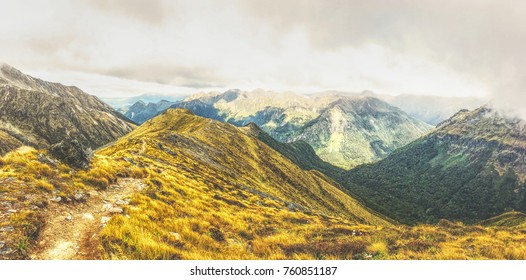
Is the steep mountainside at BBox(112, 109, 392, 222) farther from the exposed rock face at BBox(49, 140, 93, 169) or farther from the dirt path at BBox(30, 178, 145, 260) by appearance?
the dirt path at BBox(30, 178, 145, 260)

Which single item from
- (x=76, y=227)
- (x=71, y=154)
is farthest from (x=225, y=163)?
(x=76, y=227)

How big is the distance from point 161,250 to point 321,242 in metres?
9.24

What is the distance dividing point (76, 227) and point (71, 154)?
456 inches

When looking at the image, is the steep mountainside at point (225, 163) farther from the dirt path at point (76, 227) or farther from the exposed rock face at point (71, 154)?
the dirt path at point (76, 227)

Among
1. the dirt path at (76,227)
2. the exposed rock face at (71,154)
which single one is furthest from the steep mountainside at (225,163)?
the dirt path at (76,227)

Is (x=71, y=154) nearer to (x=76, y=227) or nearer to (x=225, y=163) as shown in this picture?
(x=76, y=227)

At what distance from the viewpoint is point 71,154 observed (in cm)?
2292

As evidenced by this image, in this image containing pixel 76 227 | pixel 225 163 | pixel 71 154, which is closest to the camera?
pixel 76 227

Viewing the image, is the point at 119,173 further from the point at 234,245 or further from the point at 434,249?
the point at 434,249

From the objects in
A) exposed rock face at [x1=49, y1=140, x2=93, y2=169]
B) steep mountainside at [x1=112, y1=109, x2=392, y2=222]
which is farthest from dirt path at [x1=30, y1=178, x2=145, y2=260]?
steep mountainside at [x1=112, y1=109, x2=392, y2=222]

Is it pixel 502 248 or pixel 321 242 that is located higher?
pixel 502 248

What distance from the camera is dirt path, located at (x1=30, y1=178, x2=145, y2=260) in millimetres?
11500

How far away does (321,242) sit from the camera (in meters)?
16.8
